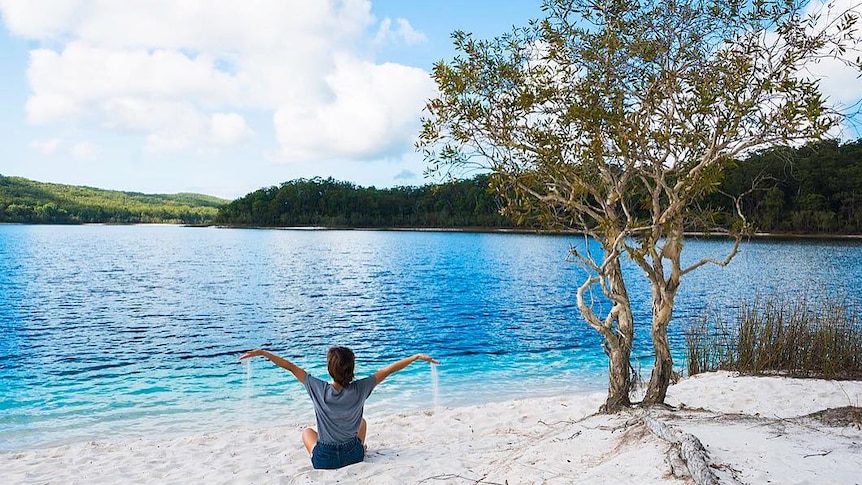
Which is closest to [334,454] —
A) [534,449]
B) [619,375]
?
[534,449]

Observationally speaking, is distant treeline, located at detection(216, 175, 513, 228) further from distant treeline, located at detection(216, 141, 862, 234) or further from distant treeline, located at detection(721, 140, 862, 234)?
distant treeline, located at detection(721, 140, 862, 234)

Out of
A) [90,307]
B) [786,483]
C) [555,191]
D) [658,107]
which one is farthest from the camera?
[90,307]

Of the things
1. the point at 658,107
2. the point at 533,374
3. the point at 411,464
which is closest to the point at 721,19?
the point at 658,107

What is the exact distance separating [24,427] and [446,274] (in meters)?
31.0

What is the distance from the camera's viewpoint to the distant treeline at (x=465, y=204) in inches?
2887

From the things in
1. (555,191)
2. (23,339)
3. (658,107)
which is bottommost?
(23,339)

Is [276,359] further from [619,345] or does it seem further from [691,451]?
[619,345]

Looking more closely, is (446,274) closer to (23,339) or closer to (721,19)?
(23,339)

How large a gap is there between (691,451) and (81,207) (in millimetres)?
183339

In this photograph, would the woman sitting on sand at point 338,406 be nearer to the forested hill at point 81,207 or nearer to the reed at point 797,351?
the reed at point 797,351

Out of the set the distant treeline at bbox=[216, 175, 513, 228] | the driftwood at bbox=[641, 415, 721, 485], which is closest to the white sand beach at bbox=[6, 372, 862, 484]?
the driftwood at bbox=[641, 415, 721, 485]

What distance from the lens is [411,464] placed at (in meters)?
Result: 5.98

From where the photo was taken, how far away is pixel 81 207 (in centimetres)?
16138

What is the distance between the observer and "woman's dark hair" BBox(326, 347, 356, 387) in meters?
5.77
